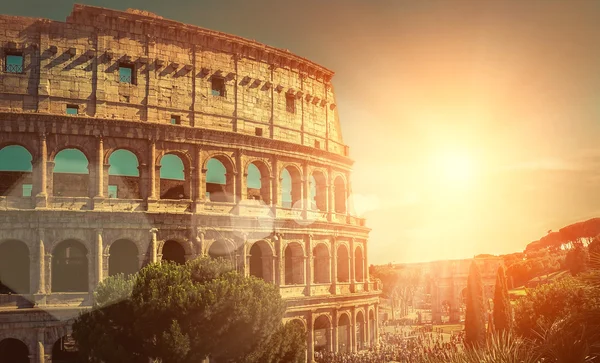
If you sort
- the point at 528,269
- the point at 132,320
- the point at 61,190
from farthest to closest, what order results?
the point at 528,269 < the point at 61,190 < the point at 132,320

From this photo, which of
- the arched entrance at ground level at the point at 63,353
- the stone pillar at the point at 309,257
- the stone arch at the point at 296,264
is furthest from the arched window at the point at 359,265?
the arched entrance at ground level at the point at 63,353

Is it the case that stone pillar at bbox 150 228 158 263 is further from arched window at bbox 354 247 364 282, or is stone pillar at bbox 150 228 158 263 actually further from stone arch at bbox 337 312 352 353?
arched window at bbox 354 247 364 282

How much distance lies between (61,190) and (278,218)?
10.7 meters

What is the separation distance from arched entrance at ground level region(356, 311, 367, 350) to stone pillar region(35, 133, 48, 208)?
745 inches

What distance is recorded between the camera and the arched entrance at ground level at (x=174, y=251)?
29.4m

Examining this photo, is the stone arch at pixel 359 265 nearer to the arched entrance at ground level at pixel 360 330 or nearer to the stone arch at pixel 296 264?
the arched entrance at ground level at pixel 360 330

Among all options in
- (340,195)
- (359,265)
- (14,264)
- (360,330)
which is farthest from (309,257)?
(14,264)

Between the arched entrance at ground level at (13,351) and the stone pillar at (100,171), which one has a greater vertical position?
the stone pillar at (100,171)

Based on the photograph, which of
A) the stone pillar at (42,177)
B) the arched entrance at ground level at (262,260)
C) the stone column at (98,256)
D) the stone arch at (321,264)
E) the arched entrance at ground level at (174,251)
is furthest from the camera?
the stone arch at (321,264)

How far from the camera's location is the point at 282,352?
2377cm

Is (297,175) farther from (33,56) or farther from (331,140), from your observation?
(33,56)

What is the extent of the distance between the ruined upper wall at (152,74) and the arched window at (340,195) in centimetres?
359

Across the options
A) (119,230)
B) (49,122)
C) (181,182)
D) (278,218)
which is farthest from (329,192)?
(49,122)

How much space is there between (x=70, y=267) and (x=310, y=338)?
41.1 feet
